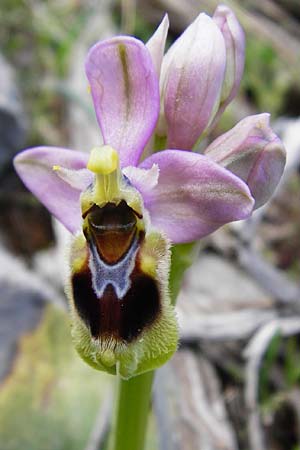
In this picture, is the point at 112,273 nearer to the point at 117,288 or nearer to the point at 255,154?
the point at 117,288

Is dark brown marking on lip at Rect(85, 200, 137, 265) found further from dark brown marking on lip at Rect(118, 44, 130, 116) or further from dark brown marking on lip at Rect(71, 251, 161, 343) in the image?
dark brown marking on lip at Rect(118, 44, 130, 116)

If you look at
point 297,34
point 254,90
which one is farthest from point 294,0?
point 254,90

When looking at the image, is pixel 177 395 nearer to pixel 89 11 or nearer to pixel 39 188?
pixel 39 188

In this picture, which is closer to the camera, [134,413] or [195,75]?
[195,75]

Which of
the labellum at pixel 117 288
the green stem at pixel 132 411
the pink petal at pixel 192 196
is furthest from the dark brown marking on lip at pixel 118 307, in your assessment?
the green stem at pixel 132 411

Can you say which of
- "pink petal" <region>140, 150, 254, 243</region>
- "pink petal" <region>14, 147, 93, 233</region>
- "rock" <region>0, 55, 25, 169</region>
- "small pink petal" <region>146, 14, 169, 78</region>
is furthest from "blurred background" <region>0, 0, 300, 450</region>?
"small pink petal" <region>146, 14, 169, 78</region>

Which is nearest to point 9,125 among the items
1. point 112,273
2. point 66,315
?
point 66,315

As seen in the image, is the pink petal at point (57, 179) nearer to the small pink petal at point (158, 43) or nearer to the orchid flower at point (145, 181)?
the orchid flower at point (145, 181)
